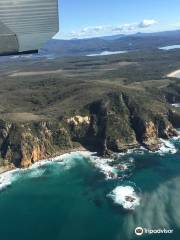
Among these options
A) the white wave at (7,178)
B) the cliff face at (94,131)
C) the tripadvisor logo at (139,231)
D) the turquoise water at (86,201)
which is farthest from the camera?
the cliff face at (94,131)

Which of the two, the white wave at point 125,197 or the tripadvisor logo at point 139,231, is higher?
the tripadvisor logo at point 139,231

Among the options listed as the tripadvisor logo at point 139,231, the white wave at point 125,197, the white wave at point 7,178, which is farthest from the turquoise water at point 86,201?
the white wave at point 125,197

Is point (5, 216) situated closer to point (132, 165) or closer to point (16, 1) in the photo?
point (132, 165)

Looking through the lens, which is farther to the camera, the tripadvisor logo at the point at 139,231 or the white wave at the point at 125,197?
the white wave at the point at 125,197

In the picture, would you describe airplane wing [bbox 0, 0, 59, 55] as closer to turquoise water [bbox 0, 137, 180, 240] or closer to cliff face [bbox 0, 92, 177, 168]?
turquoise water [bbox 0, 137, 180, 240]
